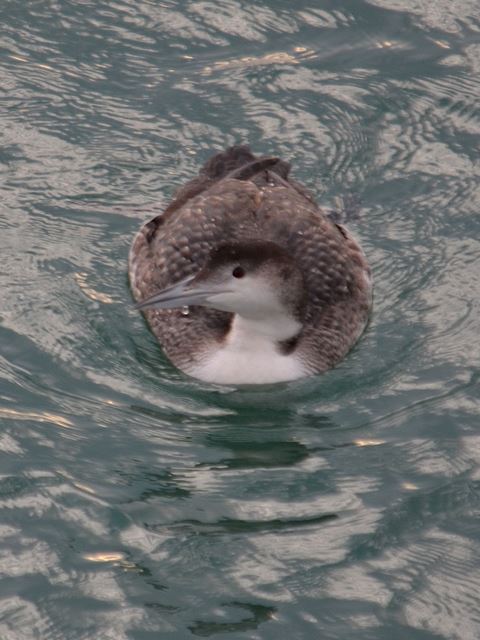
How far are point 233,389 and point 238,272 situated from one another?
78 cm

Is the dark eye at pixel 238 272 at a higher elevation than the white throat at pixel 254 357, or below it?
higher

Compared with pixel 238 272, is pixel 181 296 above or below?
below

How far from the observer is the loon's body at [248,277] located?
9.52 m

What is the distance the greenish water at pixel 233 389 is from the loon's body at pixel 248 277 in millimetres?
163

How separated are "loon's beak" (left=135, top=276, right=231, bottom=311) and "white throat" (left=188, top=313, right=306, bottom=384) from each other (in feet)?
1.61

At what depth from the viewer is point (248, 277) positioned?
9508mm

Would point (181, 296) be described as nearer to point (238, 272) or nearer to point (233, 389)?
point (238, 272)

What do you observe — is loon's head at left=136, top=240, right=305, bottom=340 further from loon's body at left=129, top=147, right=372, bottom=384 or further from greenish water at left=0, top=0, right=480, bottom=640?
greenish water at left=0, top=0, right=480, bottom=640

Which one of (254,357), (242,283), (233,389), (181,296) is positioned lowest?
(233,389)

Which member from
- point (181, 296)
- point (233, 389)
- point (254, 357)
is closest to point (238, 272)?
point (181, 296)

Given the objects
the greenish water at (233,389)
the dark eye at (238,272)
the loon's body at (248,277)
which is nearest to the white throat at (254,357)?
the loon's body at (248,277)

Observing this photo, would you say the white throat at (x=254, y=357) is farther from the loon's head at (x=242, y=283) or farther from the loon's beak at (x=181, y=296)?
the loon's beak at (x=181, y=296)

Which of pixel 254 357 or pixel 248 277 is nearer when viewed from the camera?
pixel 248 277

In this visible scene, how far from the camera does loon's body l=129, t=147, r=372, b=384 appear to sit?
9.52 m
